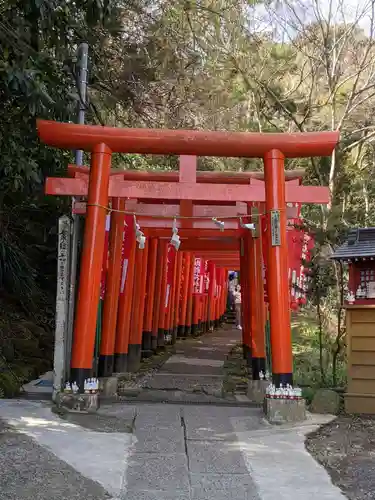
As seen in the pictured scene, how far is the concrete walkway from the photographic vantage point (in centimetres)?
450

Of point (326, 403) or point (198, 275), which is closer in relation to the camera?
point (326, 403)

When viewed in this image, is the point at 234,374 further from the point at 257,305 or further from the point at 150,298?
the point at 150,298

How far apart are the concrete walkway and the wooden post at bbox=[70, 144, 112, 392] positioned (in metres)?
0.68

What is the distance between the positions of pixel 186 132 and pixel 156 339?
8718 millimetres

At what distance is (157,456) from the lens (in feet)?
17.8

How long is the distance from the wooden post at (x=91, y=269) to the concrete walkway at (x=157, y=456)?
683 mm

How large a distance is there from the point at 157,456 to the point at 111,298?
384 centimetres

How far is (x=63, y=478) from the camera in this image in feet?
15.1

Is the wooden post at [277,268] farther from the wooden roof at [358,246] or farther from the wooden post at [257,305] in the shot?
the wooden post at [257,305]

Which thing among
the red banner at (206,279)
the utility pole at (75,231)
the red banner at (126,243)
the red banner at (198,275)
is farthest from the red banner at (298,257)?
the red banner at (206,279)

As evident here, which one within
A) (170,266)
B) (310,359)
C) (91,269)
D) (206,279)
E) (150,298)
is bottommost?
(310,359)

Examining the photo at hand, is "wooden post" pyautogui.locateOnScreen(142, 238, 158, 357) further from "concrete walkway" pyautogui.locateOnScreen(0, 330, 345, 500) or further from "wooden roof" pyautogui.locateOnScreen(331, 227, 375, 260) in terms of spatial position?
"wooden roof" pyautogui.locateOnScreen(331, 227, 375, 260)

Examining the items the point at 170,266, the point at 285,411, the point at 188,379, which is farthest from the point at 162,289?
the point at 285,411

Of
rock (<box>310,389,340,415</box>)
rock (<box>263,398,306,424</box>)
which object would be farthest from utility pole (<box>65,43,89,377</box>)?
rock (<box>310,389,340,415</box>)
